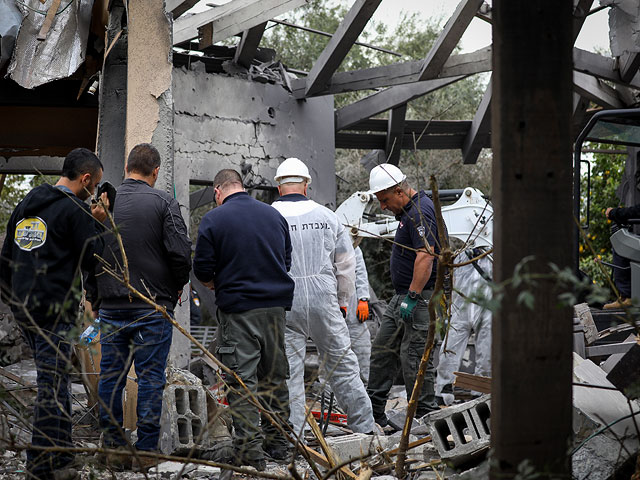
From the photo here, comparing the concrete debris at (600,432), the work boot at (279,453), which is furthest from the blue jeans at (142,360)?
the concrete debris at (600,432)

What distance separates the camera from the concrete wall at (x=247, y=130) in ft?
28.3

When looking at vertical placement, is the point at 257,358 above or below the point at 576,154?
below

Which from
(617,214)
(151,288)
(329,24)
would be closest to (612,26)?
(617,214)

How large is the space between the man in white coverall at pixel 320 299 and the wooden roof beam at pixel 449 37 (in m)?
2.99

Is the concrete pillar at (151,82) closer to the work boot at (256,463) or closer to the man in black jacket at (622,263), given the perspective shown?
the work boot at (256,463)

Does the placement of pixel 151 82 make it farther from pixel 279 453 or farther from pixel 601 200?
pixel 601 200

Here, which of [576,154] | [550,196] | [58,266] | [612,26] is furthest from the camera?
[612,26]

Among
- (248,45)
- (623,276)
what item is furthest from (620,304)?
(248,45)

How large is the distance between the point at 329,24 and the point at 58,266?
2077 centimetres

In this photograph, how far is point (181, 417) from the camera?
506cm

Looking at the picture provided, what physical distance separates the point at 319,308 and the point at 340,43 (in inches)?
156

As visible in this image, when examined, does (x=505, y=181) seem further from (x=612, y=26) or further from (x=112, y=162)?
(x=612, y=26)

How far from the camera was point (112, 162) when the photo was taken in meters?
6.40

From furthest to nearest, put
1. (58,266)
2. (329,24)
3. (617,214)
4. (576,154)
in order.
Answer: (329,24) < (617,214) < (576,154) < (58,266)
